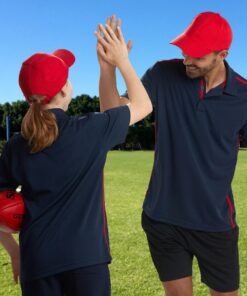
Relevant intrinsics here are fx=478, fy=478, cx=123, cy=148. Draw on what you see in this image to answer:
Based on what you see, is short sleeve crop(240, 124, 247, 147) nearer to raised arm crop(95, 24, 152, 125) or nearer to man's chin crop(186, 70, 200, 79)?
man's chin crop(186, 70, 200, 79)

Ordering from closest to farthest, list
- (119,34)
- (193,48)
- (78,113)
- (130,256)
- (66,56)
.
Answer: (119,34) → (66,56) → (193,48) → (130,256) → (78,113)

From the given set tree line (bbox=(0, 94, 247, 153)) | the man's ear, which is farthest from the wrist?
tree line (bbox=(0, 94, 247, 153))

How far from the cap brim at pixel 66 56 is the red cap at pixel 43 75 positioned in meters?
0.10

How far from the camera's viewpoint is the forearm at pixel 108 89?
2602 mm

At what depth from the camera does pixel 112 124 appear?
2.30 meters

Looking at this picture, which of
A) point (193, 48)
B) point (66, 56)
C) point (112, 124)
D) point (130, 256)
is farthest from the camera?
point (130, 256)

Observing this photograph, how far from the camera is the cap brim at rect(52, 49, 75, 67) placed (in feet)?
8.57

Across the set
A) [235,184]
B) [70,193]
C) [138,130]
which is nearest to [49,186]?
[70,193]

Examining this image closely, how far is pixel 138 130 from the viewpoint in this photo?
166 feet

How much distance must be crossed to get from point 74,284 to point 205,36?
1610mm

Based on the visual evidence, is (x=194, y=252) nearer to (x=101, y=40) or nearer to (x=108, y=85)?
(x=108, y=85)

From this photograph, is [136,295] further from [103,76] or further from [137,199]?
[137,199]

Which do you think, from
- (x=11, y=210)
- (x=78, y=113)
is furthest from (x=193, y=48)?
(x=78, y=113)

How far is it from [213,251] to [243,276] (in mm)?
2234
